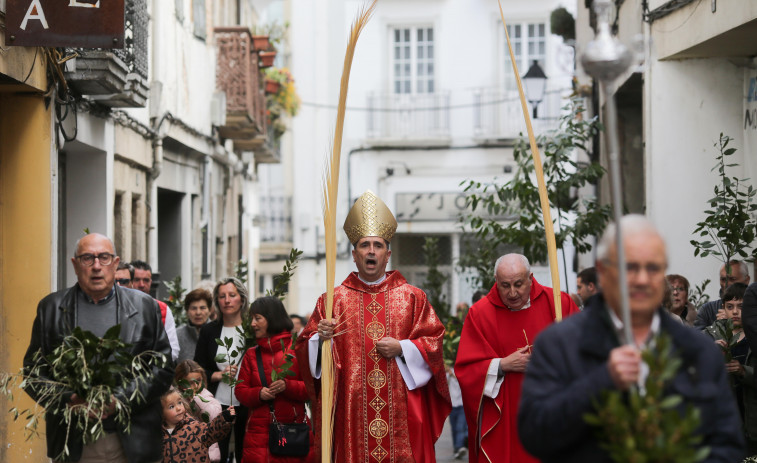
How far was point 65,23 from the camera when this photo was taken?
849cm

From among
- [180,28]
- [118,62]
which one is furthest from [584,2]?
[118,62]

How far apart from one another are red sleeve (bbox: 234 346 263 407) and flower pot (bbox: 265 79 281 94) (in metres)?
14.6

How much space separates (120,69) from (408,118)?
49.6ft

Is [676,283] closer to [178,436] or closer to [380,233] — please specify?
[380,233]

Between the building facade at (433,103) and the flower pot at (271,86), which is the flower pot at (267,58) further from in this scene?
the building facade at (433,103)

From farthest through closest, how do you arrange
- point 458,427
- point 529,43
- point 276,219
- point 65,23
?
point 276,219 → point 529,43 → point 458,427 → point 65,23

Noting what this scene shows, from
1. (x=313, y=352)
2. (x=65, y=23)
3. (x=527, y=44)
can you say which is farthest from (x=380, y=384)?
(x=527, y=44)

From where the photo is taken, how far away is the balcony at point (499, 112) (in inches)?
984

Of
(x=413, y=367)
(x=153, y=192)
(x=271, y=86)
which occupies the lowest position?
(x=413, y=367)

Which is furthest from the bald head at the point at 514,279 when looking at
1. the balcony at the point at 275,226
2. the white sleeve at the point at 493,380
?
the balcony at the point at 275,226

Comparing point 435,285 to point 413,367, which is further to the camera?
point 435,285

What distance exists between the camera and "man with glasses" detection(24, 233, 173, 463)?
227 inches

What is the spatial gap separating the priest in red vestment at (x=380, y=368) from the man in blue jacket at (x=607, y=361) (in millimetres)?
3698

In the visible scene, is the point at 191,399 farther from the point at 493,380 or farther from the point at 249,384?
the point at 493,380
